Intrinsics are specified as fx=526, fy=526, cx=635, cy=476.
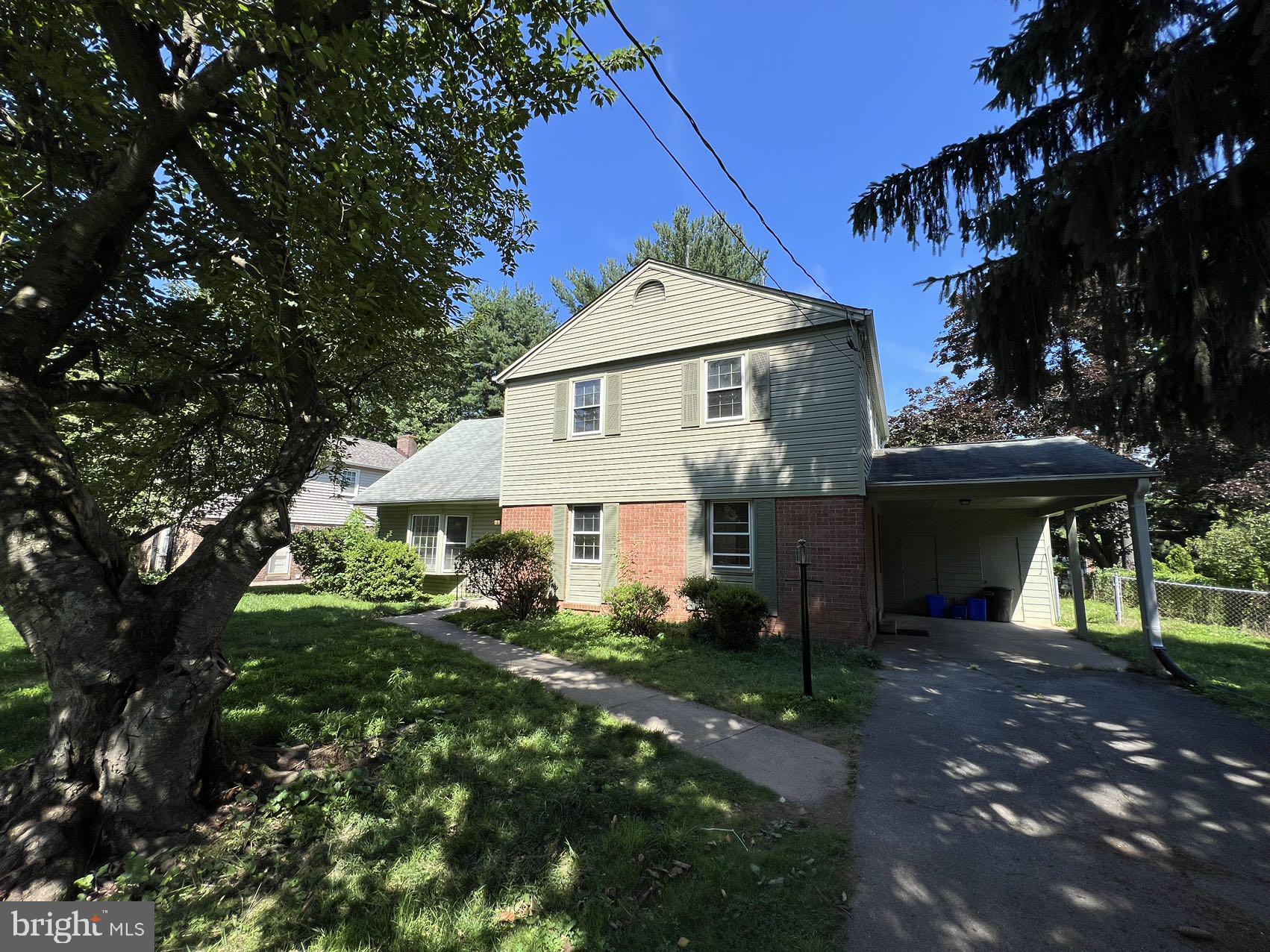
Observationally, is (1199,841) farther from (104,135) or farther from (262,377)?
(104,135)

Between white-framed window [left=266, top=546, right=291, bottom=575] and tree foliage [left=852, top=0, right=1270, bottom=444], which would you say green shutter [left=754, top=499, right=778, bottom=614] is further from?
white-framed window [left=266, top=546, right=291, bottom=575]

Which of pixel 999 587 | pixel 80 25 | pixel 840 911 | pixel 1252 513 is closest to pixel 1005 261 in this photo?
pixel 840 911

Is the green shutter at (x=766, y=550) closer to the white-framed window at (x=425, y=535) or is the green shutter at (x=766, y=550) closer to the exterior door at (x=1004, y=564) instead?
the exterior door at (x=1004, y=564)

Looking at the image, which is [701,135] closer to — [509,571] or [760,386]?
[760,386]

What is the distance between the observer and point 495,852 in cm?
313

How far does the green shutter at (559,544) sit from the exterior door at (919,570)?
9.93m

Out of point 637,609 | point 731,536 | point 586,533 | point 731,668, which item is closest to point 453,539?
point 586,533

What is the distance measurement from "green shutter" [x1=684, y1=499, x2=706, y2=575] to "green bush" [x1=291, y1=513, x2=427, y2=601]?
26.9ft

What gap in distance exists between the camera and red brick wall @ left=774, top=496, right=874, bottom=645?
9453 millimetres

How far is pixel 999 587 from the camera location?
45.6 ft

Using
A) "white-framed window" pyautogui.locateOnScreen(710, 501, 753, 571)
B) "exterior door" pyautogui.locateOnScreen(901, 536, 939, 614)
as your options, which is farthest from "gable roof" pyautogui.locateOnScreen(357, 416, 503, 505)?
"exterior door" pyautogui.locateOnScreen(901, 536, 939, 614)

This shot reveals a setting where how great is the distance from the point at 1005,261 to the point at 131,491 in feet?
29.9

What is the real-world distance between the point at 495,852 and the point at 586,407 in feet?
34.5

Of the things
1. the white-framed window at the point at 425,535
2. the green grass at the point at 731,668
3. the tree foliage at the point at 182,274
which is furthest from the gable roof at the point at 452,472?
the tree foliage at the point at 182,274
